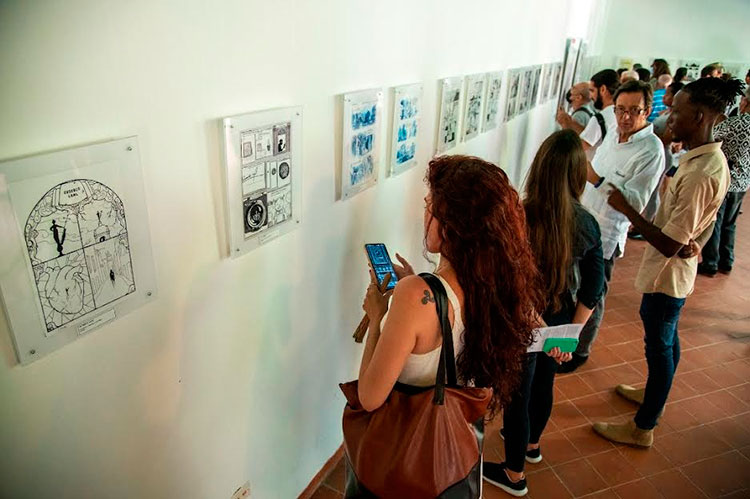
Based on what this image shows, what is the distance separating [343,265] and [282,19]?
3.48ft

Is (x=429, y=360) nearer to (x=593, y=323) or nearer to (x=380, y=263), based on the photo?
(x=380, y=263)

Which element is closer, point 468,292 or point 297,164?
point 468,292

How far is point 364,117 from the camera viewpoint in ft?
6.65

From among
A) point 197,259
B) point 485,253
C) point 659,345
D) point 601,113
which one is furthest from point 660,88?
point 197,259

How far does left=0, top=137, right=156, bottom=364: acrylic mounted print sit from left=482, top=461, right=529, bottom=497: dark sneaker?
6.78 ft

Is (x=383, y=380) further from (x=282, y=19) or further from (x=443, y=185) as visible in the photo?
(x=282, y=19)

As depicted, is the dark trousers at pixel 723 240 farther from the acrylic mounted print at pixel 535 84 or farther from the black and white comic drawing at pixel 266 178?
the black and white comic drawing at pixel 266 178

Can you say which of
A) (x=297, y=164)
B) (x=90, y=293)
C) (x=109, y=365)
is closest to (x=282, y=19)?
(x=297, y=164)

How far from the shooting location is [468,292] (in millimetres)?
1316

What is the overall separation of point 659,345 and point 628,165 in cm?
107

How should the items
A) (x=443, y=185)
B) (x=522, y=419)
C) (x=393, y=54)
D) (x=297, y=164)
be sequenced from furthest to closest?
(x=522, y=419), (x=393, y=54), (x=297, y=164), (x=443, y=185)

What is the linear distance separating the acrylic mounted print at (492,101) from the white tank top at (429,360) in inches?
104

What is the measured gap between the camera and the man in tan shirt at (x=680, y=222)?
2236 millimetres

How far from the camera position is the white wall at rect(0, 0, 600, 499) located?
0.98 m
